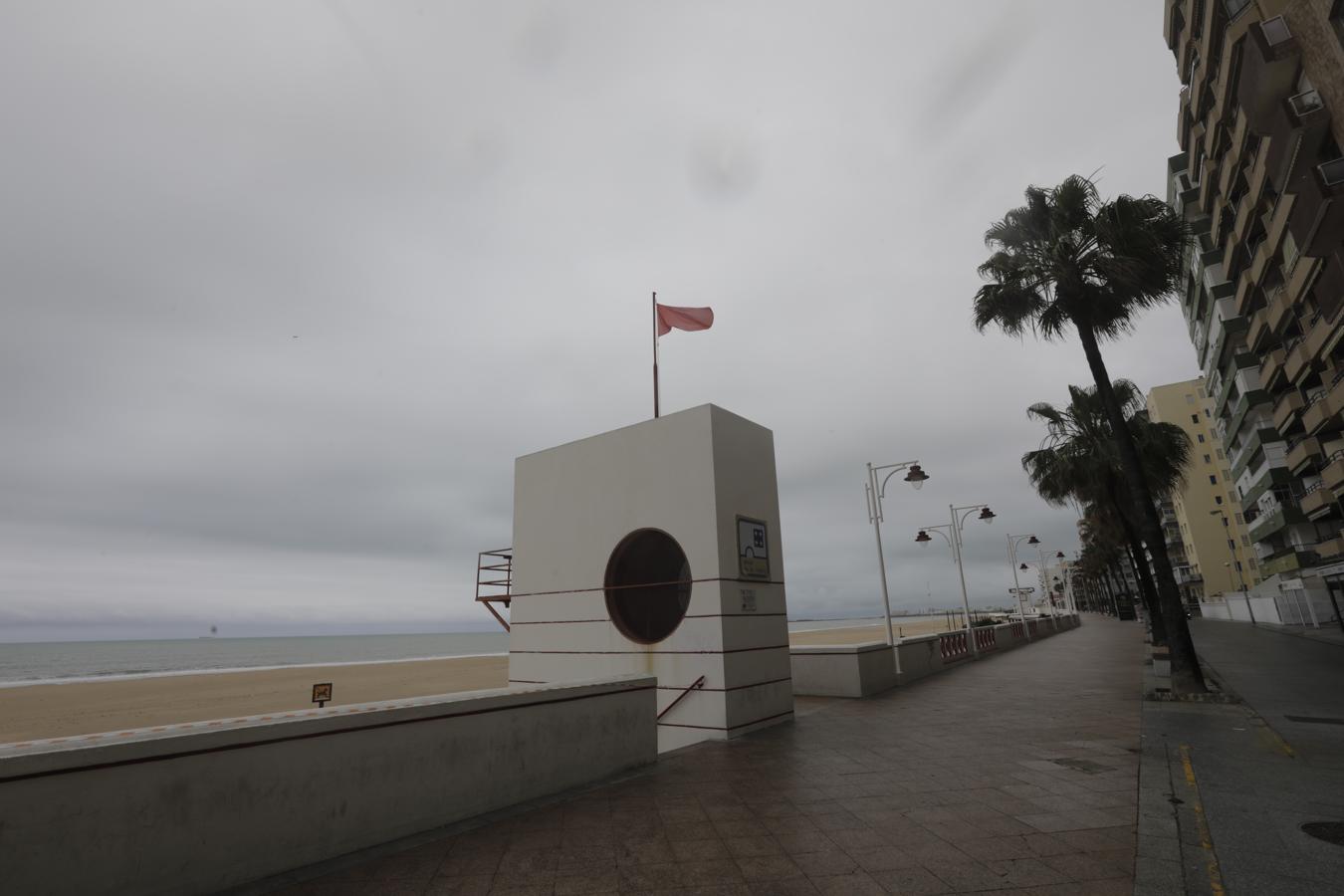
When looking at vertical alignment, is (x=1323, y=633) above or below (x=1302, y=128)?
below

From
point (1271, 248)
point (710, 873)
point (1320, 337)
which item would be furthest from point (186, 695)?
point (1271, 248)

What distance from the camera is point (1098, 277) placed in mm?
14664

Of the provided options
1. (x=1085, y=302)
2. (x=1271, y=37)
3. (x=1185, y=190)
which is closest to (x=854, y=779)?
(x=1085, y=302)

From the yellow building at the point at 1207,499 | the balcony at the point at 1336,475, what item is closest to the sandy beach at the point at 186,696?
the balcony at the point at 1336,475

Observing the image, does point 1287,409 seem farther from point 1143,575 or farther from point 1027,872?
point 1027,872

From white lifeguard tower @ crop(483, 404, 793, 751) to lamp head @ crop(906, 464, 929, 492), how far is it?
698 centimetres

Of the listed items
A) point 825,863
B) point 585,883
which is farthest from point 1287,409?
point 585,883

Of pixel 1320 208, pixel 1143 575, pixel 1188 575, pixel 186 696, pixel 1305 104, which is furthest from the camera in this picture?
pixel 1188 575

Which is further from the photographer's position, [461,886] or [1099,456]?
[1099,456]

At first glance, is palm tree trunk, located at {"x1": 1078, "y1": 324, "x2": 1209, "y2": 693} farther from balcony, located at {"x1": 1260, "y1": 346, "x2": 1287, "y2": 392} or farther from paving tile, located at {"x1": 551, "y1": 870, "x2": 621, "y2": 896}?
balcony, located at {"x1": 1260, "y1": 346, "x2": 1287, "y2": 392}

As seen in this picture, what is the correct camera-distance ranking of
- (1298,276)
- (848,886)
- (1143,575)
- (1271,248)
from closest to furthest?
(848,886) → (1143,575) → (1298,276) → (1271,248)

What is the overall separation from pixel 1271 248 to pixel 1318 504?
17371 mm

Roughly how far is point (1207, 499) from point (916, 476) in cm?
8798

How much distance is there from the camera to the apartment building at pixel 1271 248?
11094 millimetres
